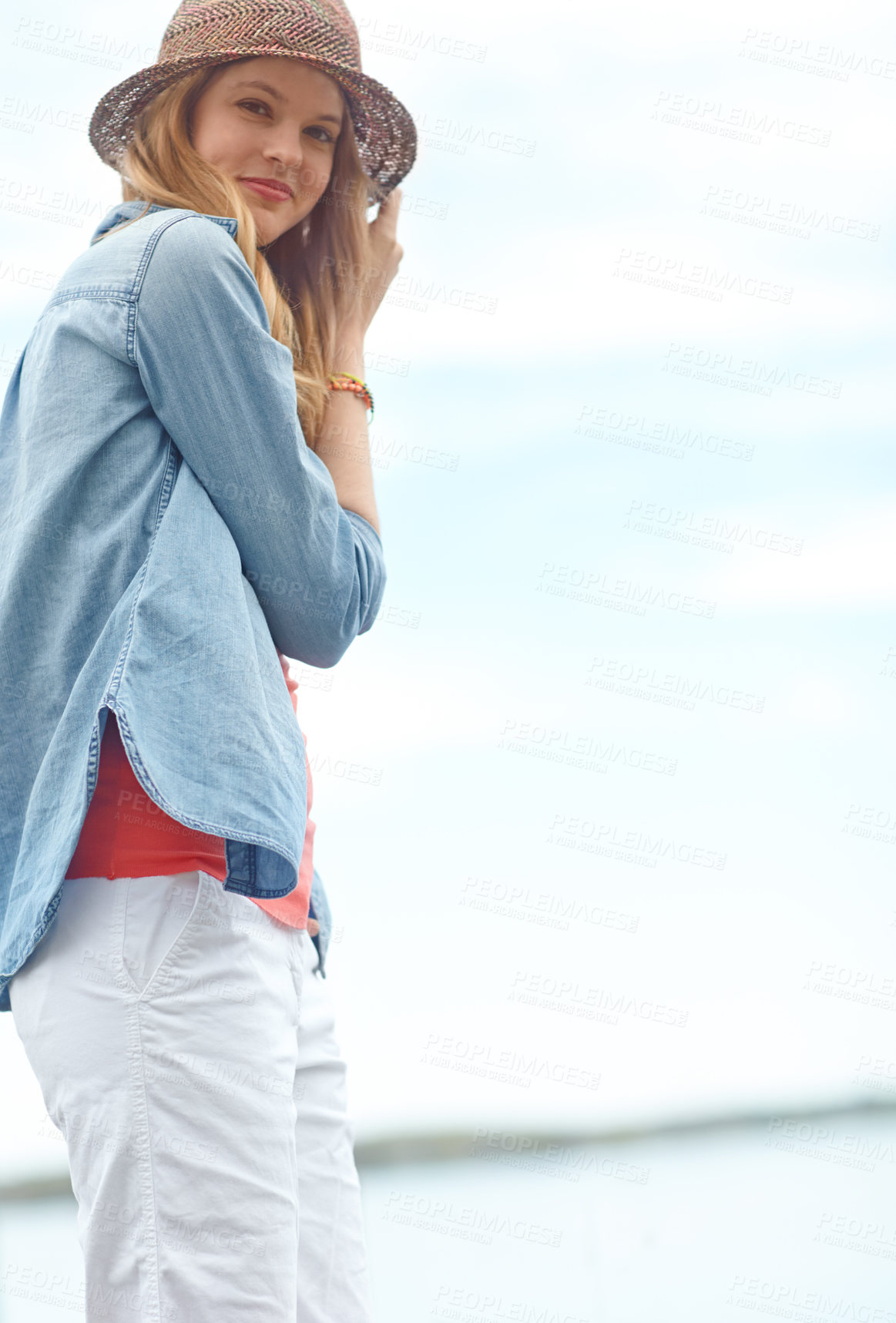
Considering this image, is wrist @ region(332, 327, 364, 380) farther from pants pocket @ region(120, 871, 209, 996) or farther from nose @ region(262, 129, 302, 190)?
pants pocket @ region(120, 871, 209, 996)

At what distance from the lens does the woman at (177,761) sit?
700 mm

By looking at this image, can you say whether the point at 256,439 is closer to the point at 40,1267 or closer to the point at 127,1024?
the point at 127,1024

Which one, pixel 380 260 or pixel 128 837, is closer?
pixel 128 837

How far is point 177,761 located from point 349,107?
2.58 feet

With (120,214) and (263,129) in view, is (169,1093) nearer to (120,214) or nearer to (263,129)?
(120,214)

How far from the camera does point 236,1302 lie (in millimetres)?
690

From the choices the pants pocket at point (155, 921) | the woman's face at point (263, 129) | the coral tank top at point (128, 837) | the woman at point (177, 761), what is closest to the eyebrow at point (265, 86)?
the woman's face at point (263, 129)

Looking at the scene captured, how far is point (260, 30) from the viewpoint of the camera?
102 cm

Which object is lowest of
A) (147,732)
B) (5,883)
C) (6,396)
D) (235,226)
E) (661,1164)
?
(661,1164)

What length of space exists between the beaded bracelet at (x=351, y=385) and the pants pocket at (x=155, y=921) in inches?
19.9

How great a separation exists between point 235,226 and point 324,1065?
705 millimetres

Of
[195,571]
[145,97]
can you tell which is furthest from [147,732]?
[145,97]

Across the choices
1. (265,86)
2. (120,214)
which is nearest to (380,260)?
(265,86)

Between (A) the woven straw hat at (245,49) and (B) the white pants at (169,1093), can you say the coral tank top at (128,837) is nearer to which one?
(B) the white pants at (169,1093)
